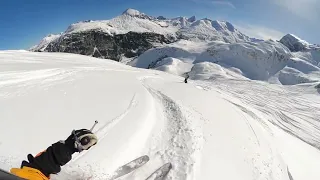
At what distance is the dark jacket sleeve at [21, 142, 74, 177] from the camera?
6113 mm

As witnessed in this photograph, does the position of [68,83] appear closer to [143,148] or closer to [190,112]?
[190,112]

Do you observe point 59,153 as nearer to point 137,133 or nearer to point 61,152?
point 61,152

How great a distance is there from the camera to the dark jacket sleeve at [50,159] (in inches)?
241

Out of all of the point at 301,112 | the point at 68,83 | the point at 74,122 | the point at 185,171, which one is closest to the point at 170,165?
the point at 185,171

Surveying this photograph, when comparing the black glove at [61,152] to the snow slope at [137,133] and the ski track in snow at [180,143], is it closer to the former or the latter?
the snow slope at [137,133]

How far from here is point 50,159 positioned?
6.16 m

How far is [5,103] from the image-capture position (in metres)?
11.9

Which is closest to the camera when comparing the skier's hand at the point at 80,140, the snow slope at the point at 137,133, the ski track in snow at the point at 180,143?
the skier's hand at the point at 80,140

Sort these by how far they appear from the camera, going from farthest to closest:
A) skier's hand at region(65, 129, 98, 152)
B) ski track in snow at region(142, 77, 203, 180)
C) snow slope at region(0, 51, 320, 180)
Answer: ski track in snow at region(142, 77, 203, 180) → snow slope at region(0, 51, 320, 180) → skier's hand at region(65, 129, 98, 152)

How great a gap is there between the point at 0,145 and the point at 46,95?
21.6 feet

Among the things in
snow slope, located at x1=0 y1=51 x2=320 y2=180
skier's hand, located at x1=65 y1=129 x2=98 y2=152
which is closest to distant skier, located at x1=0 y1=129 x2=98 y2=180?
skier's hand, located at x1=65 y1=129 x2=98 y2=152

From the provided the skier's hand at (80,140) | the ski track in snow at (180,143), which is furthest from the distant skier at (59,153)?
the ski track in snow at (180,143)

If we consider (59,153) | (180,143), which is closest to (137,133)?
(180,143)

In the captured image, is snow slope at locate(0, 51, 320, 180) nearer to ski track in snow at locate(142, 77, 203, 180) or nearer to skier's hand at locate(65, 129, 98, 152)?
ski track in snow at locate(142, 77, 203, 180)
